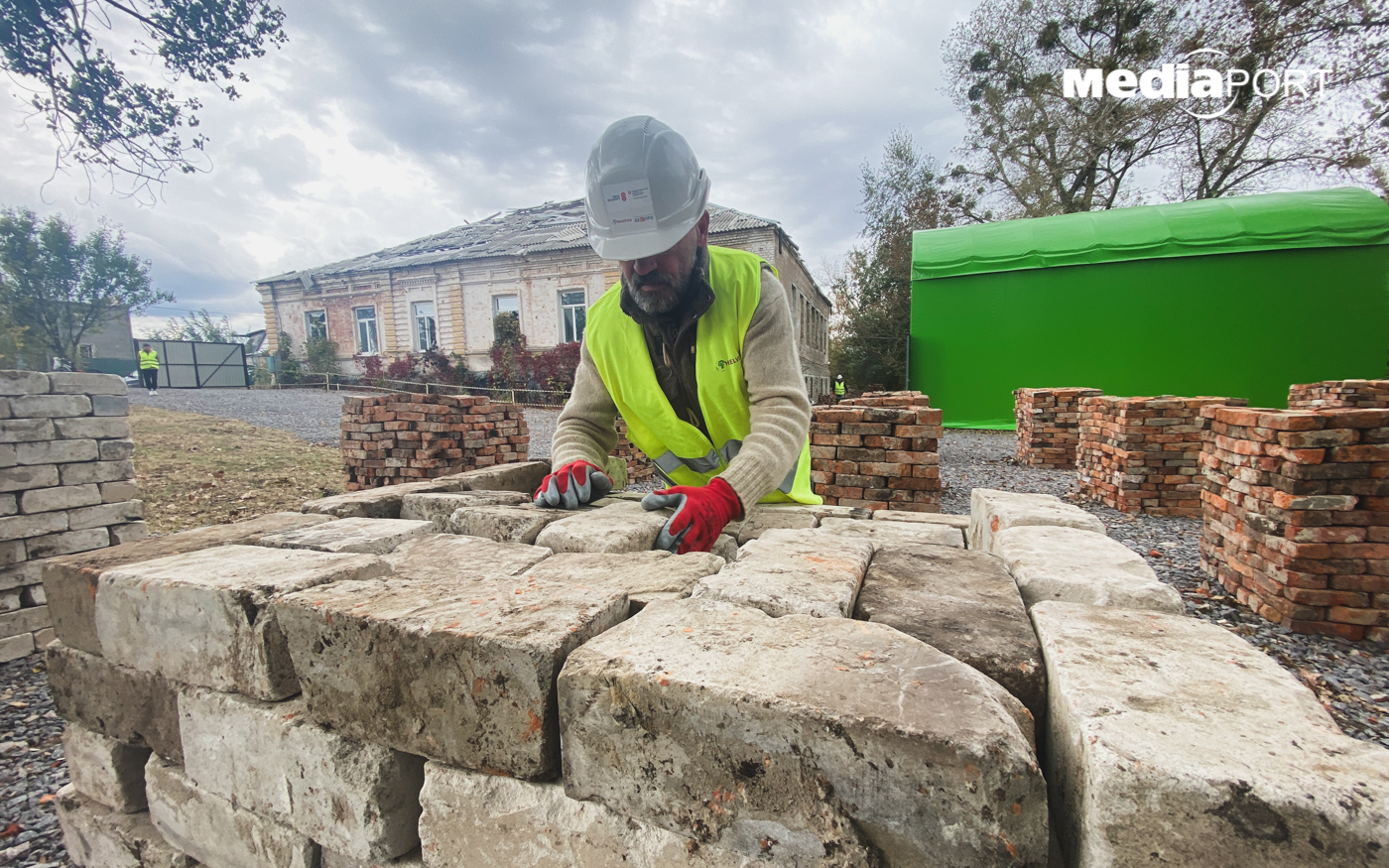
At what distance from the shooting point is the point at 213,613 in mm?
1496

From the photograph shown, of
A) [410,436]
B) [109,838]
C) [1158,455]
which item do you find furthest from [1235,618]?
[410,436]

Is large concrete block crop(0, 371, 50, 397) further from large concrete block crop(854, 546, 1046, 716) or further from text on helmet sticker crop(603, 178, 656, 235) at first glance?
large concrete block crop(854, 546, 1046, 716)

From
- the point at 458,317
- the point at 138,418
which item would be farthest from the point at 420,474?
the point at 458,317

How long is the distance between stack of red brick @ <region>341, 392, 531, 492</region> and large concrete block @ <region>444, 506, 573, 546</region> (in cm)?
414

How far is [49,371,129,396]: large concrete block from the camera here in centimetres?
382

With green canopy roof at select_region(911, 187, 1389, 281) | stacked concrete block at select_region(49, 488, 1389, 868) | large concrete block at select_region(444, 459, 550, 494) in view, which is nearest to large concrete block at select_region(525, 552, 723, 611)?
stacked concrete block at select_region(49, 488, 1389, 868)

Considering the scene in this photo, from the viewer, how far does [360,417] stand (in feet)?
20.2

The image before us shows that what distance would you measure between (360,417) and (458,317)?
16.6 m

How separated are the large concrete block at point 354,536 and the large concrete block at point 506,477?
2.10 feet

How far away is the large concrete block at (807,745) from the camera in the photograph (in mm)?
792

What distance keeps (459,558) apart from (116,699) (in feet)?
3.86

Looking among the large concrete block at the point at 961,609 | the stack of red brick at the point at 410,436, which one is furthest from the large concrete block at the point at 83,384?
the large concrete block at the point at 961,609

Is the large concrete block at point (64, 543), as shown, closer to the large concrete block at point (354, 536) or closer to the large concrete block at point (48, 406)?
the large concrete block at point (48, 406)

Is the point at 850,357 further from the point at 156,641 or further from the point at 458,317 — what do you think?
the point at 156,641
